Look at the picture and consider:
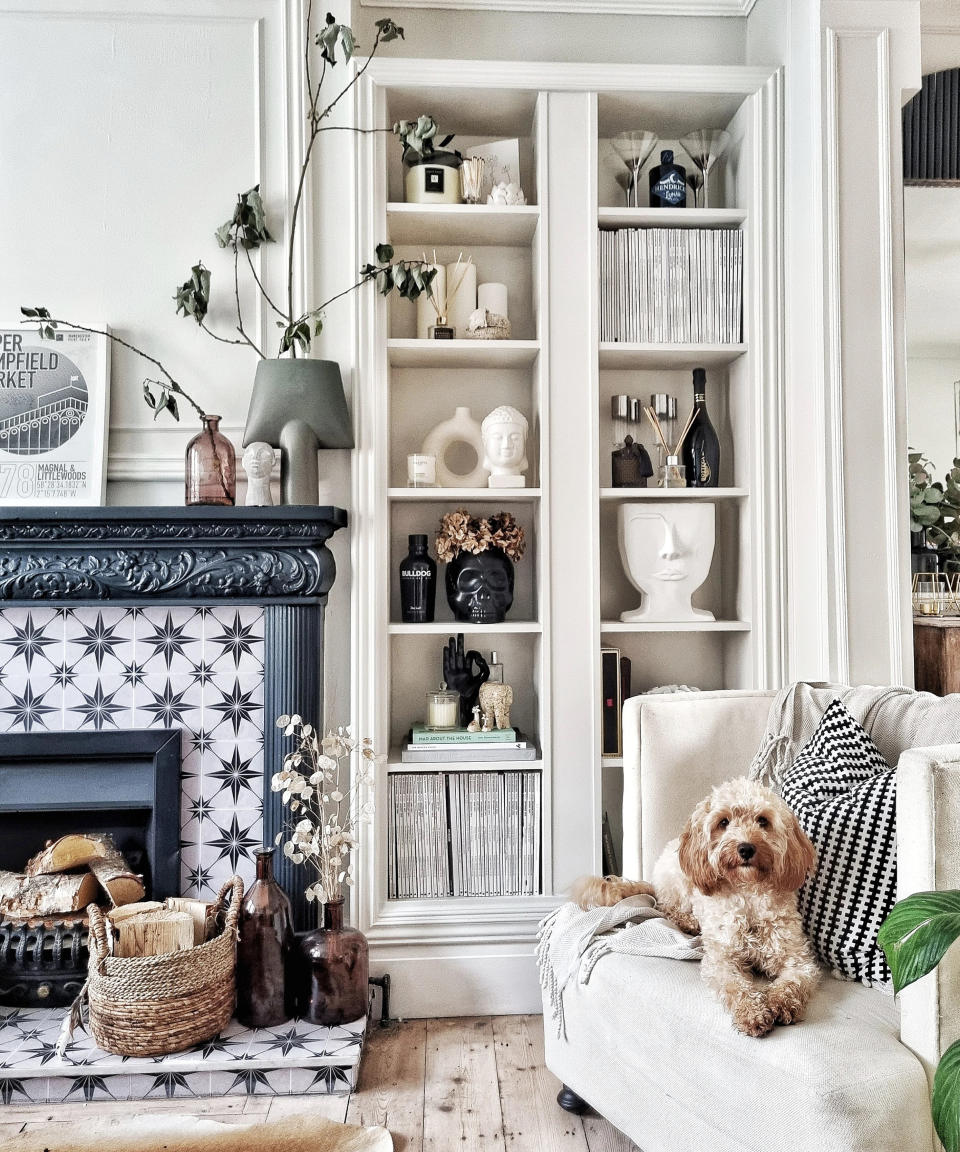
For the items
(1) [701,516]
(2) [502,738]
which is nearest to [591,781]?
(2) [502,738]

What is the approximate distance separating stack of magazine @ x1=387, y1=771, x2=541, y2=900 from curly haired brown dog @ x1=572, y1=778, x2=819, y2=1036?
2.88 feet

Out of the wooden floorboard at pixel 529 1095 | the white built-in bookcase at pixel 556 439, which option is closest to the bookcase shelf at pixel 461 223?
the white built-in bookcase at pixel 556 439

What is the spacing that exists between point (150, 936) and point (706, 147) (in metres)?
2.59

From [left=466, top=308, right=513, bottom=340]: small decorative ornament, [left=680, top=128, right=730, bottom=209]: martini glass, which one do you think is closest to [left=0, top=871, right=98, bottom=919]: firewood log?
[left=466, top=308, right=513, bottom=340]: small decorative ornament

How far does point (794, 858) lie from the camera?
1465 millimetres

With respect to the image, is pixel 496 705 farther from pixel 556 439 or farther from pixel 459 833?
pixel 556 439

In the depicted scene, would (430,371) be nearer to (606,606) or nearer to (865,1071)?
(606,606)

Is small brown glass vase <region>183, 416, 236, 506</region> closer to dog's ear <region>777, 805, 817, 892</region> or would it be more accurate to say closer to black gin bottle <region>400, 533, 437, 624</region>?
black gin bottle <region>400, 533, 437, 624</region>

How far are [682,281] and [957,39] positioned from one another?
43.9 inches

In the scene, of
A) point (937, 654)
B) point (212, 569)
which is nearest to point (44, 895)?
point (212, 569)

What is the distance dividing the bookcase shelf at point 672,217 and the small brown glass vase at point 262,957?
1.90 m

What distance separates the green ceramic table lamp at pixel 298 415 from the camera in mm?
2305

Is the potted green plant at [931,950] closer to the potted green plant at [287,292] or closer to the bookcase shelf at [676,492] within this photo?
the bookcase shelf at [676,492]

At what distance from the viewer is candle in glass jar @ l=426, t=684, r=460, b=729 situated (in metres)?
2.48
